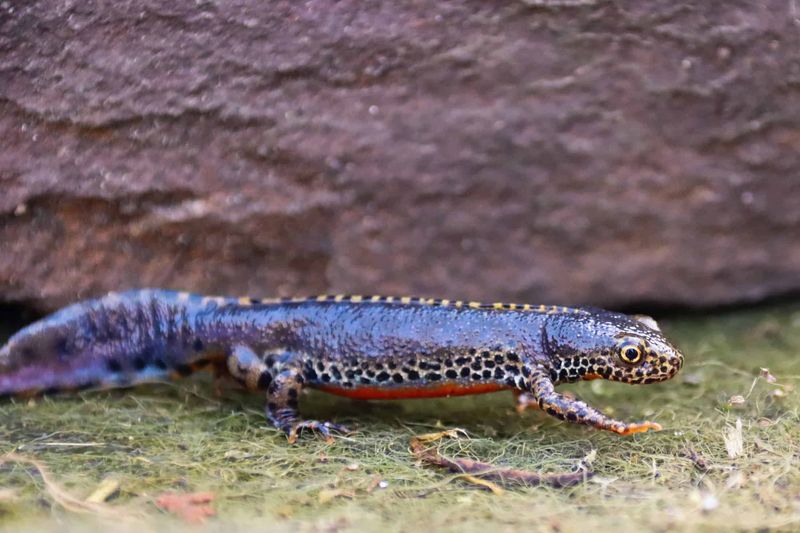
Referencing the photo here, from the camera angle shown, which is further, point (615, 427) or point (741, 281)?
point (741, 281)

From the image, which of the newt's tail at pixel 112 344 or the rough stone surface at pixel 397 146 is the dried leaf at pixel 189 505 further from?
the rough stone surface at pixel 397 146

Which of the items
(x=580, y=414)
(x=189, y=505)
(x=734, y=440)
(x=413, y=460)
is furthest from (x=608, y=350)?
(x=189, y=505)

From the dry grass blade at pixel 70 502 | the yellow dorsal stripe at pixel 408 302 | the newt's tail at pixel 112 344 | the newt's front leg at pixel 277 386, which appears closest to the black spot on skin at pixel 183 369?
the newt's tail at pixel 112 344

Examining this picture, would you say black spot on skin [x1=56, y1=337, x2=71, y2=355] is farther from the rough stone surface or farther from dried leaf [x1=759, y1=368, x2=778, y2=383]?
dried leaf [x1=759, y1=368, x2=778, y2=383]

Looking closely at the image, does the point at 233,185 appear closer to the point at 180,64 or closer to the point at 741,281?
the point at 180,64

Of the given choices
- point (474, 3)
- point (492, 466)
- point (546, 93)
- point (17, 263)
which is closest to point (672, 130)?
point (546, 93)
